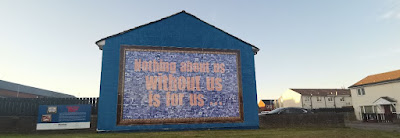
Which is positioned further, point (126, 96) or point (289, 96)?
point (289, 96)

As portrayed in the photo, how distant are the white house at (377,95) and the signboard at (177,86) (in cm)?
2239

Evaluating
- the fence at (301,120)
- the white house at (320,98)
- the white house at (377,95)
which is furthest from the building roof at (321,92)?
the fence at (301,120)

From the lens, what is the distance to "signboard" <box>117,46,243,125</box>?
14102 millimetres

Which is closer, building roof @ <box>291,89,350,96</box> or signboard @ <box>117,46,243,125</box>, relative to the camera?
signboard @ <box>117,46,243,125</box>

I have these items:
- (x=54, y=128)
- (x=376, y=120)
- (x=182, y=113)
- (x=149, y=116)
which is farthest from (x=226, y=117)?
(x=376, y=120)

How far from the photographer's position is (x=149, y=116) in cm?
1407

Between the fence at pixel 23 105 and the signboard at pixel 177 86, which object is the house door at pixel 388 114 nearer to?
the signboard at pixel 177 86

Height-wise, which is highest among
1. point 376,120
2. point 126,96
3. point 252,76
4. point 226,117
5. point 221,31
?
point 221,31

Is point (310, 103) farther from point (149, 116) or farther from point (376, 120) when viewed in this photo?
point (149, 116)

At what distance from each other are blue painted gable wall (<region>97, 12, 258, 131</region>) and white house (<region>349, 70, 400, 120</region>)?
2091 cm

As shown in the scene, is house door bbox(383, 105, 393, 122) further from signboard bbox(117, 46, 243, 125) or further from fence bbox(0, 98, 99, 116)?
fence bbox(0, 98, 99, 116)

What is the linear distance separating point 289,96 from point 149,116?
45573 mm

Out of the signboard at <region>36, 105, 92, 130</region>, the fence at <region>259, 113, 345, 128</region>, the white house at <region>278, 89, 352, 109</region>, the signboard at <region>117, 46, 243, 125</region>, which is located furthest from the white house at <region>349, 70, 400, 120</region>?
the signboard at <region>36, 105, 92, 130</region>

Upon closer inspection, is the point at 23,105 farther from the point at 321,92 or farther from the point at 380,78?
the point at 321,92
